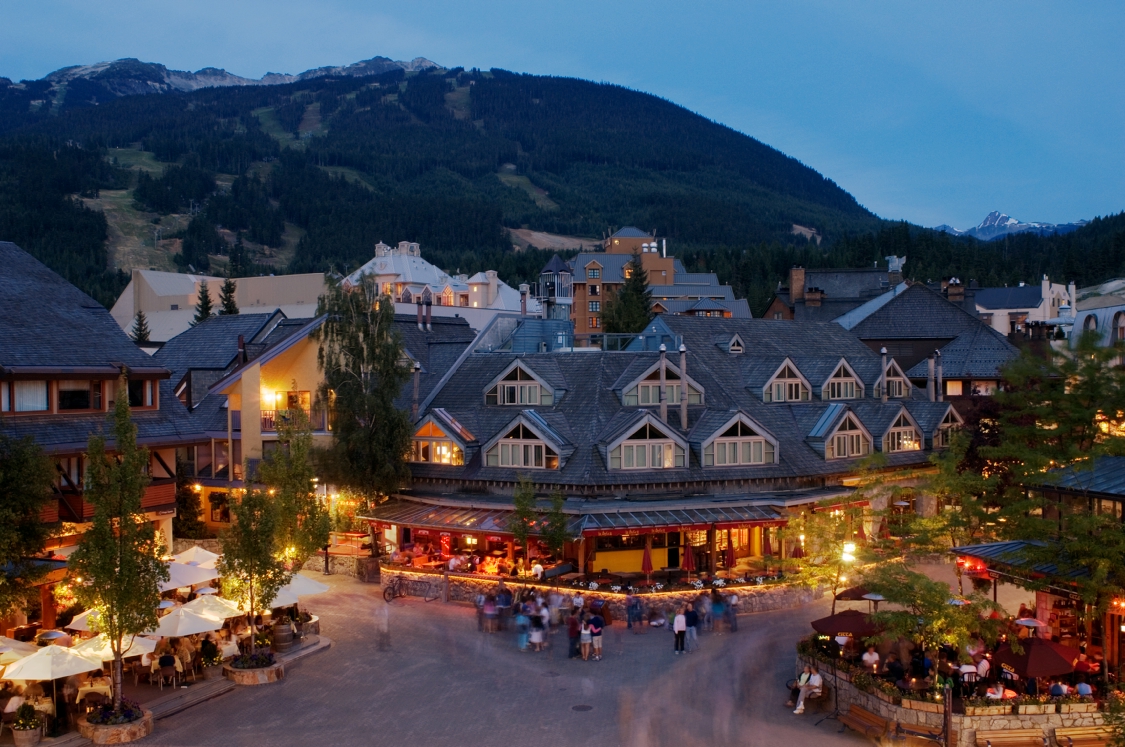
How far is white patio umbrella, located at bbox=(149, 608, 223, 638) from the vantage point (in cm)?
2573

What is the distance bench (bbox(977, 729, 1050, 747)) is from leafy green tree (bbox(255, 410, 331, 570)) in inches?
783

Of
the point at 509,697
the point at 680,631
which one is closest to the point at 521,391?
the point at 680,631

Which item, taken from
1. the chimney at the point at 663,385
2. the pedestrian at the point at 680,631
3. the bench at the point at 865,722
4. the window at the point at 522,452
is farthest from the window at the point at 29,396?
the bench at the point at 865,722

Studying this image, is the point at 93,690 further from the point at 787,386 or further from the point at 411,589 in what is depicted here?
the point at 787,386

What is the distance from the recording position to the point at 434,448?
1762 inches

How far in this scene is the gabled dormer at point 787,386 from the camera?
49.2 m

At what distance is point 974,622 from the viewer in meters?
24.2

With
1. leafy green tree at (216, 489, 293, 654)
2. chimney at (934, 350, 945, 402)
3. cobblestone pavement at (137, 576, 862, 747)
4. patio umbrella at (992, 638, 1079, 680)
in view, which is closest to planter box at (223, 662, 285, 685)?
cobblestone pavement at (137, 576, 862, 747)

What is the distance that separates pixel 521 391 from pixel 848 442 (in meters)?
16.3

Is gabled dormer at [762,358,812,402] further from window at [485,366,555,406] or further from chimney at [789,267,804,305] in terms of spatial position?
chimney at [789,267,804,305]

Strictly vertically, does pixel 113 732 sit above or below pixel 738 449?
below

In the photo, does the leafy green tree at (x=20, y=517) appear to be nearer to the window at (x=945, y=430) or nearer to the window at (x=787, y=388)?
the window at (x=787, y=388)

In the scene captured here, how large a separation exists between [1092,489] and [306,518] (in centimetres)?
2480

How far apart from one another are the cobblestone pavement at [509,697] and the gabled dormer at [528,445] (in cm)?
999
